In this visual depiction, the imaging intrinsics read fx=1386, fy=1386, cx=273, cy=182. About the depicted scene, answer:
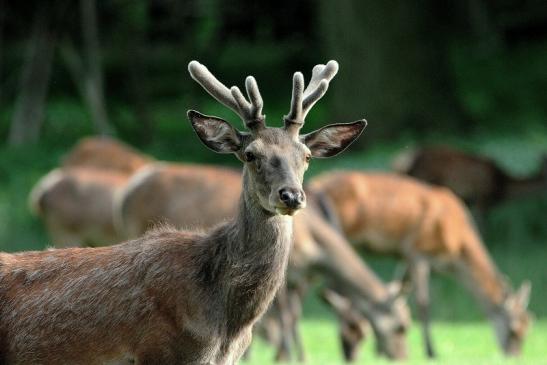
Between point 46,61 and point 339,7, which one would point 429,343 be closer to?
point 339,7

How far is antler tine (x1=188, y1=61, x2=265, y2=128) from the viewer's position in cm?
656

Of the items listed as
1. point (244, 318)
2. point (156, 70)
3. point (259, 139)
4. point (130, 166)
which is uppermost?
point (259, 139)

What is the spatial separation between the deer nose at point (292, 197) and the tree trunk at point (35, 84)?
17073 millimetres

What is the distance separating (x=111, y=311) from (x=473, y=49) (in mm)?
21017

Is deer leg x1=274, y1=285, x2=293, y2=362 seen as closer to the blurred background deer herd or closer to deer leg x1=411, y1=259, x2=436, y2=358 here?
the blurred background deer herd

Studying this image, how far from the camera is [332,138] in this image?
23.1ft

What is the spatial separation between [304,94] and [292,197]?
788 mm

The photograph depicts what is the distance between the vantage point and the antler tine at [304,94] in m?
6.58

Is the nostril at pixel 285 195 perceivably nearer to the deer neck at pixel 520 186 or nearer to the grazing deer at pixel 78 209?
the grazing deer at pixel 78 209

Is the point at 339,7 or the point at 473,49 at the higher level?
the point at 339,7

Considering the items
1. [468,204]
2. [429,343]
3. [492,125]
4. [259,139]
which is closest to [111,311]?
[259,139]

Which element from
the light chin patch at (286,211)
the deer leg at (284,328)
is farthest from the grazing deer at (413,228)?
the light chin patch at (286,211)

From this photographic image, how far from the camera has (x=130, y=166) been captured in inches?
693

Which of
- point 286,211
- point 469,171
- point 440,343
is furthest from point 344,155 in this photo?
point 286,211
